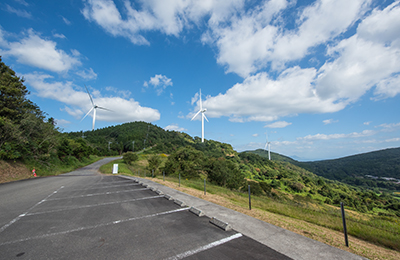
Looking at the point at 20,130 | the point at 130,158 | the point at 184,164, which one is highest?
the point at 20,130

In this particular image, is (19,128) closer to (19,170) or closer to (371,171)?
(19,170)

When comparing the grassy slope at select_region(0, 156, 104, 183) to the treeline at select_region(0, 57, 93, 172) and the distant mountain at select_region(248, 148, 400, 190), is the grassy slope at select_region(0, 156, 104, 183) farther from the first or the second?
the distant mountain at select_region(248, 148, 400, 190)

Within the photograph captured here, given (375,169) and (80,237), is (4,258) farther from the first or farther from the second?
(375,169)

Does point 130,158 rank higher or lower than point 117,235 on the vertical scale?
higher

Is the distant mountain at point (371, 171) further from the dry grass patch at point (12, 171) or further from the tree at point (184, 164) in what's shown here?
the dry grass patch at point (12, 171)

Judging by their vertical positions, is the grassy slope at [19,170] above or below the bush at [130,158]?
below

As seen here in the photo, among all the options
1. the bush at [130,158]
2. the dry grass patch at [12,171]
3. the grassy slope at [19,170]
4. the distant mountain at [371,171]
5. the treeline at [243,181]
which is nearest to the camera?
the dry grass patch at [12,171]

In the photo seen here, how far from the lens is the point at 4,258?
155 inches

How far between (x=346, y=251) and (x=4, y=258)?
822 centimetres

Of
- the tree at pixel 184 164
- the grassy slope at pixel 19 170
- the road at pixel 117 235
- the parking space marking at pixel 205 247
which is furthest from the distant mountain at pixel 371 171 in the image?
the grassy slope at pixel 19 170

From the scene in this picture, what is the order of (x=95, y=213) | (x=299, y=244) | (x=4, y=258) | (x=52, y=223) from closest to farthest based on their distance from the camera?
(x=4, y=258) < (x=299, y=244) < (x=52, y=223) < (x=95, y=213)

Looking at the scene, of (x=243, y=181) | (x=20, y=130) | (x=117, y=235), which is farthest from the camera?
(x=243, y=181)

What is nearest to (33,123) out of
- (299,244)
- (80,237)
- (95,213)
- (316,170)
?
(95,213)

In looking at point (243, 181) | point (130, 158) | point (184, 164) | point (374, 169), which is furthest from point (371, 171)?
point (130, 158)
